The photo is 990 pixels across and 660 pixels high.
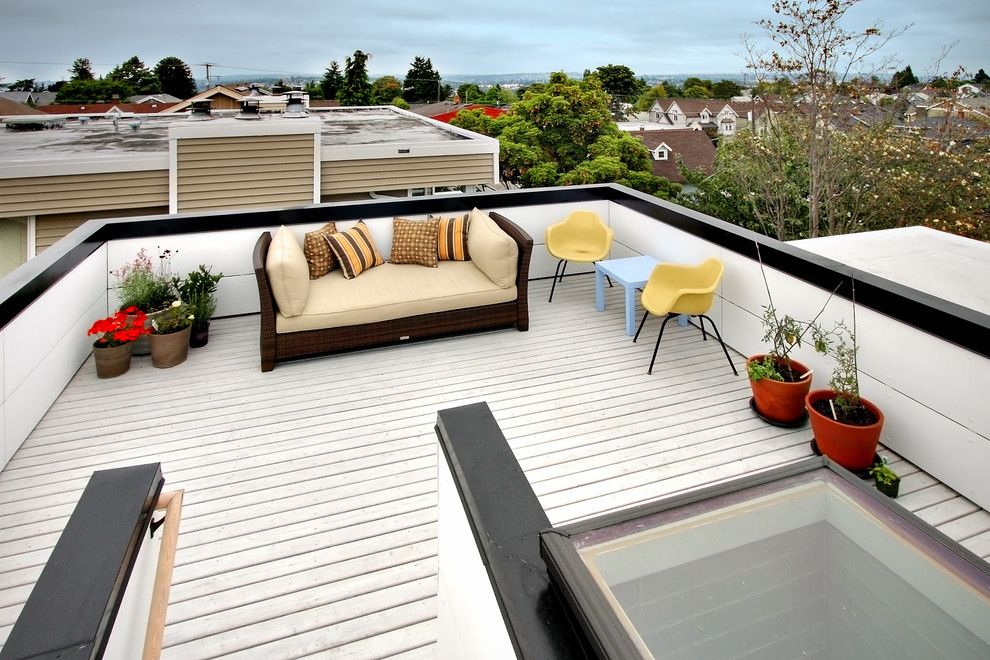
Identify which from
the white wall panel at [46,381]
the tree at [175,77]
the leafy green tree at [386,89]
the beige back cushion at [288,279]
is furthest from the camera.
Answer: the tree at [175,77]

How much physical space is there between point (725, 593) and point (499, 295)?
11.7ft

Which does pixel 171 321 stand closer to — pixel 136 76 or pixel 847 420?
pixel 847 420

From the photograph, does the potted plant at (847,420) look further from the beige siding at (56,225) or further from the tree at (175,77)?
the tree at (175,77)

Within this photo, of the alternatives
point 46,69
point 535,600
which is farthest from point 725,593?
point 46,69

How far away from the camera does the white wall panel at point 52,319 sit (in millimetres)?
3215

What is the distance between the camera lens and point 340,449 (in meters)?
3.21

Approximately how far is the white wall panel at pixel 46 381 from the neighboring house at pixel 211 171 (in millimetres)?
2361

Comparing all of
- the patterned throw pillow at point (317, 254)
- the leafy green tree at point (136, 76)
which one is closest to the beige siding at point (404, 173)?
the patterned throw pillow at point (317, 254)

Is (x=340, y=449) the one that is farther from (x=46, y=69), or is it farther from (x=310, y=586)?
(x=46, y=69)

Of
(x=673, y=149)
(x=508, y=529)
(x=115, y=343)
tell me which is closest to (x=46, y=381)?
(x=115, y=343)

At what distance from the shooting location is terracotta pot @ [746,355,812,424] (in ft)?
10.7

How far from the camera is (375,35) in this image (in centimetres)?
4781

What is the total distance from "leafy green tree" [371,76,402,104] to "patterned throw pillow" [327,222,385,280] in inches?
1666

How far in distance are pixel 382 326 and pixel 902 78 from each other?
26.5 ft
